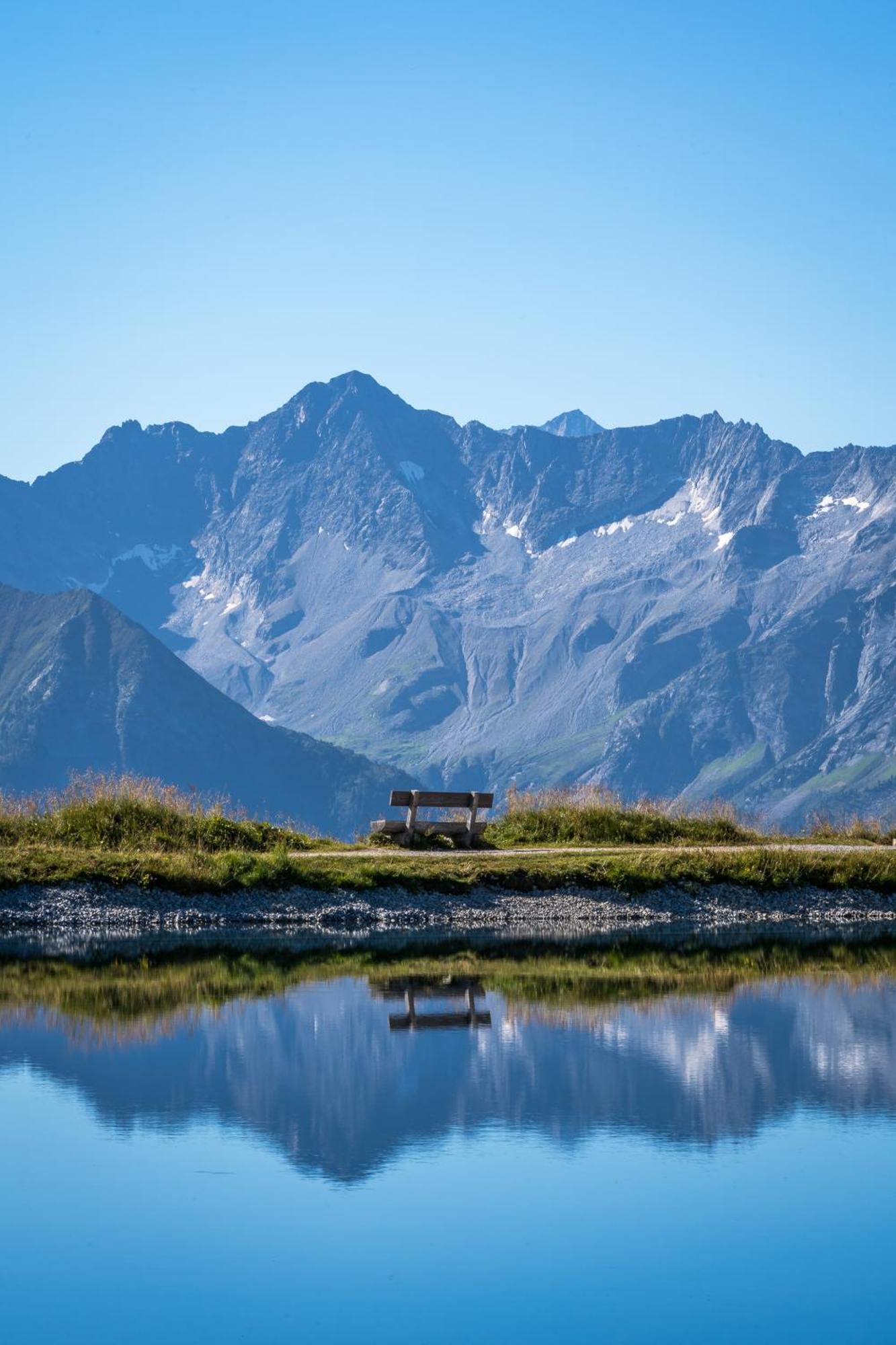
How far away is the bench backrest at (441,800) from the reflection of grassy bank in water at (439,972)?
8.43 m

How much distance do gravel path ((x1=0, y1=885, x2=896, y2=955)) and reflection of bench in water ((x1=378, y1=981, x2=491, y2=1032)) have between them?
212 inches

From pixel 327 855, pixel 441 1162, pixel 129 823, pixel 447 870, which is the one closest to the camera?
pixel 441 1162

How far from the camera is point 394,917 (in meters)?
38.5

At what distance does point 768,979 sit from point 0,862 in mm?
16658

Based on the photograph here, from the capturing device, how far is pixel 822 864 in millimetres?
43875

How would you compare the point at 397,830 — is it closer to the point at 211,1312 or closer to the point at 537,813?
the point at 537,813

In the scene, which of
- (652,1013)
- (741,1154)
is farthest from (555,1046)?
(741,1154)

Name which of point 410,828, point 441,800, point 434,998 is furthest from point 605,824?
point 434,998

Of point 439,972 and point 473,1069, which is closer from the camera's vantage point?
point 473,1069

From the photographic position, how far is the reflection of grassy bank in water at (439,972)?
29500 millimetres

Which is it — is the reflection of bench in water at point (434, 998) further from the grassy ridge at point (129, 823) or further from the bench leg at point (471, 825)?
the bench leg at point (471, 825)

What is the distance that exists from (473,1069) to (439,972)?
7.77m

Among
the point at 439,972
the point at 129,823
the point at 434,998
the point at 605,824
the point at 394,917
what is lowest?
the point at 434,998

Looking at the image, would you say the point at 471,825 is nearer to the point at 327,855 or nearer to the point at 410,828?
the point at 410,828
